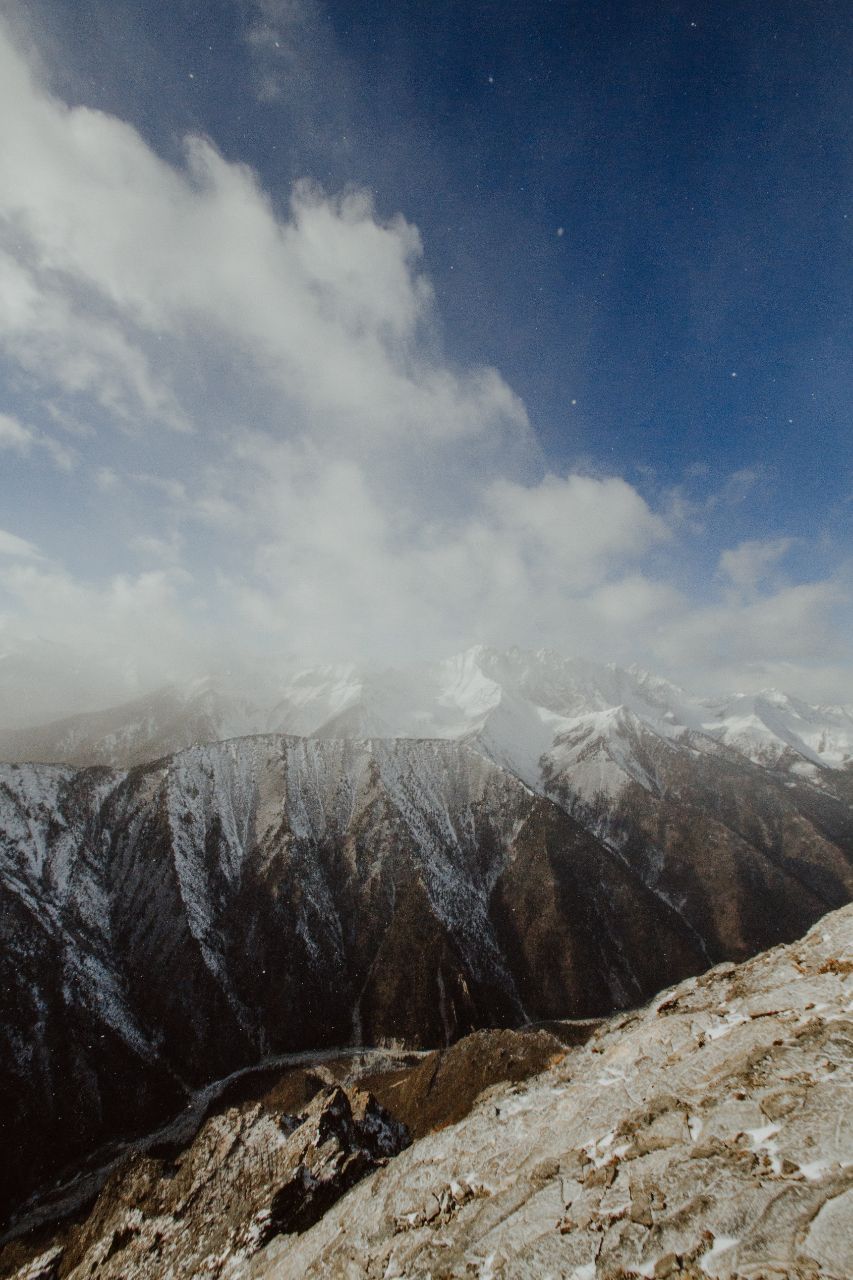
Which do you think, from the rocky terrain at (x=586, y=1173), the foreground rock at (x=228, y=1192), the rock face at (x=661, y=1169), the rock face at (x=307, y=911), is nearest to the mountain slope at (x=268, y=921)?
the rock face at (x=307, y=911)

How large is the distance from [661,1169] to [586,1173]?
93.8 inches

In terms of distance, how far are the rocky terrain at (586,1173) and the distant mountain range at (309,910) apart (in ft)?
232

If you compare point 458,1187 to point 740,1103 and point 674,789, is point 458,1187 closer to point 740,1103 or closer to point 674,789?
point 740,1103

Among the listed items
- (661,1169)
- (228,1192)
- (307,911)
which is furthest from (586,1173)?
(307,911)

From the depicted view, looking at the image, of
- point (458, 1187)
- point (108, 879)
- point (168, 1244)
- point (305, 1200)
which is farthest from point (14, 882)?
point (458, 1187)

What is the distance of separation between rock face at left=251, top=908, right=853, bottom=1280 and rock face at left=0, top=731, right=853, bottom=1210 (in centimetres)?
8662

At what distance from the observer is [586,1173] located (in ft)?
39.3

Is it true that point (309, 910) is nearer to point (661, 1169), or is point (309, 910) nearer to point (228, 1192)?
point (228, 1192)

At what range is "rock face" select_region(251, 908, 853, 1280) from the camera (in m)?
8.45

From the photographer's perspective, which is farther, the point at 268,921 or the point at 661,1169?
the point at 268,921

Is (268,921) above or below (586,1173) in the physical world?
below

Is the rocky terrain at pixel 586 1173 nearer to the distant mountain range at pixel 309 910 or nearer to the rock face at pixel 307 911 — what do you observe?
the rock face at pixel 307 911

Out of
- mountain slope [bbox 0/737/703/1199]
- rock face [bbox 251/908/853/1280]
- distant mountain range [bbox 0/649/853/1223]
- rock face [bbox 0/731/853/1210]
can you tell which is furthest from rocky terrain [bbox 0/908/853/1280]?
distant mountain range [bbox 0/649/853/1223]

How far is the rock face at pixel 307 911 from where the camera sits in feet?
262
